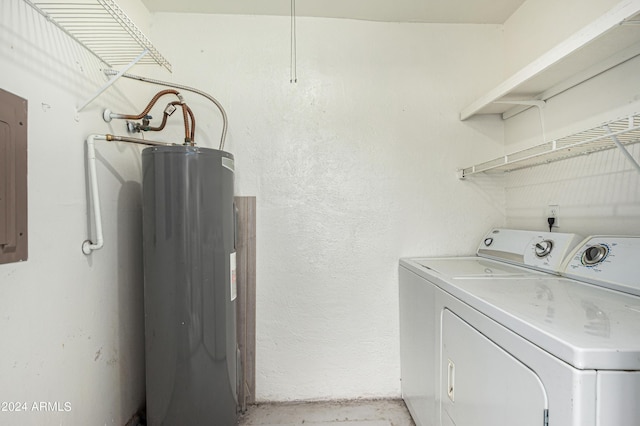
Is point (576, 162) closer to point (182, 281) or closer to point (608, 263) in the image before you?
point (608, 263)

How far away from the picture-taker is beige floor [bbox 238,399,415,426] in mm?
1604

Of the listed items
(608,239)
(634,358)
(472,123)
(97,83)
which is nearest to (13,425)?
(97,83)

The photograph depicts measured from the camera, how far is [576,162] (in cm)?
137

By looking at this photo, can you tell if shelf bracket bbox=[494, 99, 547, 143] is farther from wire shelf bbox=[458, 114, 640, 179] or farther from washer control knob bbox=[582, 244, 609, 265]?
washer control knob bbox=[582, 244, 609, 265]

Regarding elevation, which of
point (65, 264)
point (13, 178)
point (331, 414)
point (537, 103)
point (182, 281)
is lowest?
point (331, 414)

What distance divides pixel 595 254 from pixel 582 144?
45 centimetres

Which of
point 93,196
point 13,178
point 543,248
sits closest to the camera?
point 13,178

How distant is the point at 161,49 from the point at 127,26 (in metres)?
0.87

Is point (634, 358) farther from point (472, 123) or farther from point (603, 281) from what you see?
point (472, 123)

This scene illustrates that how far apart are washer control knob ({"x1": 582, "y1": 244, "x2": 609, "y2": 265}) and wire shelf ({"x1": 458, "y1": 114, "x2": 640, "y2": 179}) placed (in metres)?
0.42

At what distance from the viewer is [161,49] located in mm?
1751

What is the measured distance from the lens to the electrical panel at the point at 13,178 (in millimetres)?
836

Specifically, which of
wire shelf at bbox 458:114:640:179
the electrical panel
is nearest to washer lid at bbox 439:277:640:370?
wire shelf at bbox 458:114:640:179

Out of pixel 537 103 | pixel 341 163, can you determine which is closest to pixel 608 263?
pixel 537 103
